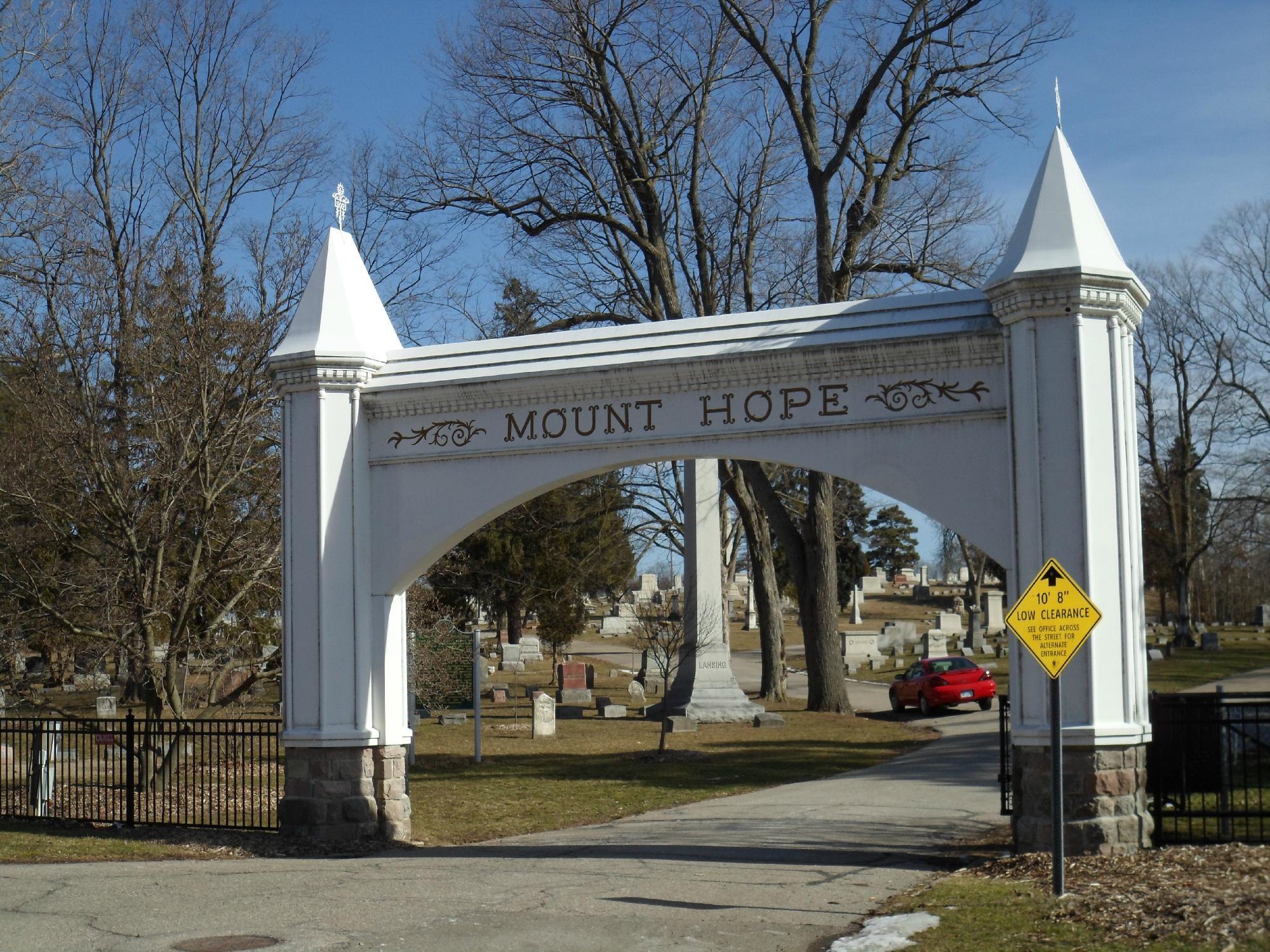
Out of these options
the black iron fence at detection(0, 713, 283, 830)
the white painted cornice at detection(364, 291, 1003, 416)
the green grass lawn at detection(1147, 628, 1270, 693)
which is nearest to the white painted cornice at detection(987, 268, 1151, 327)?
the white painted cornice at detection(364, 291, 1003, 416)

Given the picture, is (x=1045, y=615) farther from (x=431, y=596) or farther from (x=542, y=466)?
(x=431, y=596)

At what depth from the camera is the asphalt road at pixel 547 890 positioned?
8.27m

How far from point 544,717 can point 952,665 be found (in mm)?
9642

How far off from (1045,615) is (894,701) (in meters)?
21.8

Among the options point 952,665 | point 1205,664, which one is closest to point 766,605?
point 952,665

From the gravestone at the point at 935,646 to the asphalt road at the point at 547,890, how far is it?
2776 centimetres

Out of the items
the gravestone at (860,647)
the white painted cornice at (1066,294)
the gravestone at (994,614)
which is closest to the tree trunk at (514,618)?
the gravestone at (860,647)

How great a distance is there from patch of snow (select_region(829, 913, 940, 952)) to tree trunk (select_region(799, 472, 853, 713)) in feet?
58.0

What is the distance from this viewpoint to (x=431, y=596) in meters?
25.4

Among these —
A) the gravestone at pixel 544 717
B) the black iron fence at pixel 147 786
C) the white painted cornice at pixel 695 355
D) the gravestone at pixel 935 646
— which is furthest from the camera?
the gravestone at pixel 935 646

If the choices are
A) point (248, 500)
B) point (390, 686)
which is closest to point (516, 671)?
point (248, 500)

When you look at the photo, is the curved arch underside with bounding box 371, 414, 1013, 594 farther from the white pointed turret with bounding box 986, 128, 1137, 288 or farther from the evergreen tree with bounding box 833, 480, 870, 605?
the evergreen tree with bounding box 833, 480, 870, 605

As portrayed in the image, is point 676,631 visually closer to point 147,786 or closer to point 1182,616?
point 147,786

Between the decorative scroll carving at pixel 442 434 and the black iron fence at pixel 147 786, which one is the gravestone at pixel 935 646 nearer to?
the black iron fence at pixel 147 786
